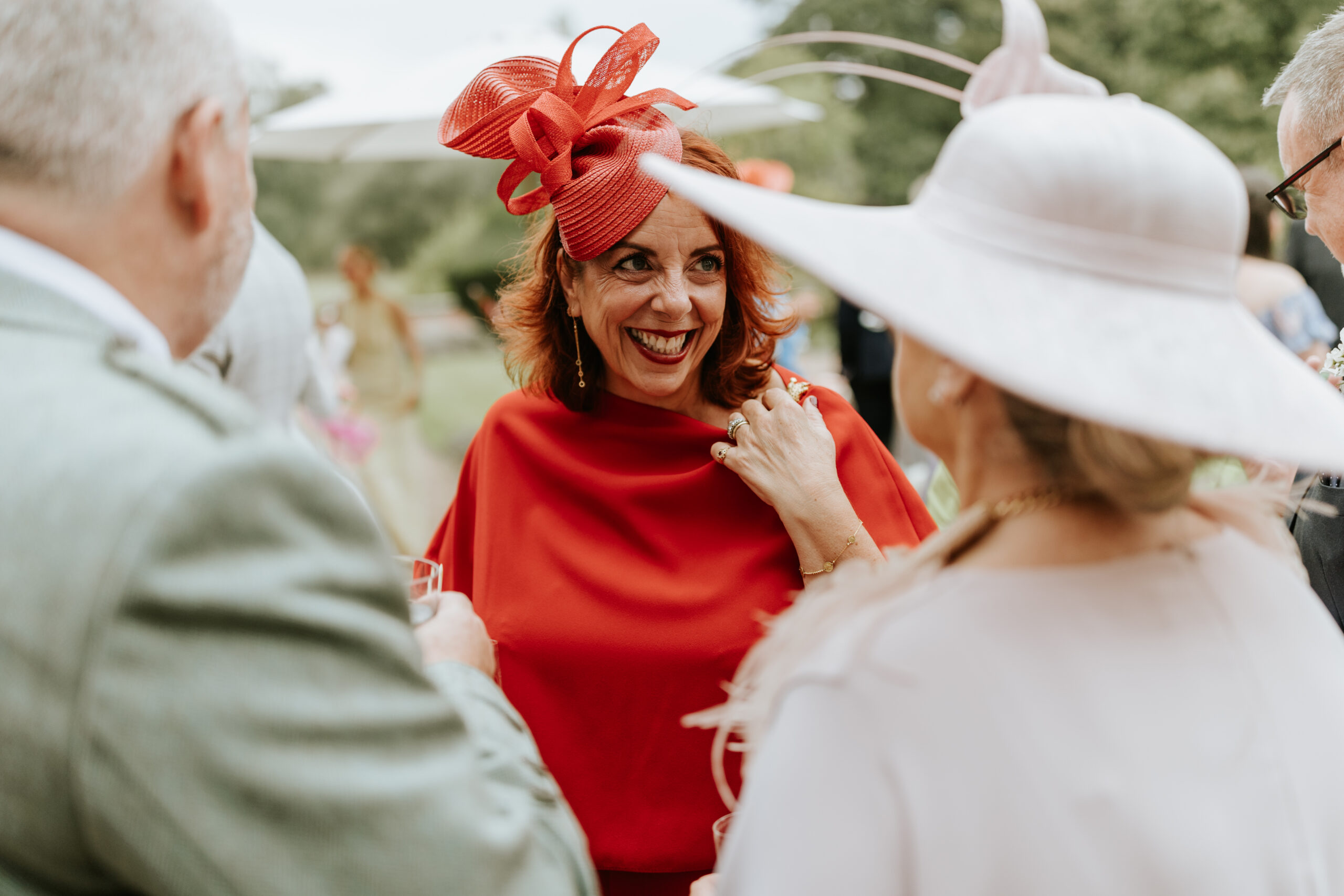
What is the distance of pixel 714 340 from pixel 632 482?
39 centimetres

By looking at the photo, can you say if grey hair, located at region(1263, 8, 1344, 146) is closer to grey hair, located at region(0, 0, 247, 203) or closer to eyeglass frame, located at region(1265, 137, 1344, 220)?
eyeglass frame, located at region(1265, 137, 1344, 220)

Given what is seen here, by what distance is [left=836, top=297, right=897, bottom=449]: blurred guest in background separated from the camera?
22.8 feet

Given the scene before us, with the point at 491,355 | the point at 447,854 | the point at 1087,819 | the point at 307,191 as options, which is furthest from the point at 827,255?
the point at 307,191

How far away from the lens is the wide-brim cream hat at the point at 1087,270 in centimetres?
96

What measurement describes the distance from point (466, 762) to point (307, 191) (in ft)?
155

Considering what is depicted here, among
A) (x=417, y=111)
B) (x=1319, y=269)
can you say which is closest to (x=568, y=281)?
(x=417, y=111)

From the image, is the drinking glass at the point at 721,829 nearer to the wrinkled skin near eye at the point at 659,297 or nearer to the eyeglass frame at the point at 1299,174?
the wrinkled skin near eye at the point at 659,297

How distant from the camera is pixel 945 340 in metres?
0.97

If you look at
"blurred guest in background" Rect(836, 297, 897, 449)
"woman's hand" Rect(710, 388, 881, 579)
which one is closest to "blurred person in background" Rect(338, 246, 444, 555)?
"blurred guest in background" Rect(836, 297, 897, 449)

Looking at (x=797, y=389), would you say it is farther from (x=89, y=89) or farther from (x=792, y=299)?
(x=792, y=299)

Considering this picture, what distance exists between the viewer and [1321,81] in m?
2.14

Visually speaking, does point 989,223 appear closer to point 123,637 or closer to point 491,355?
point 123,637

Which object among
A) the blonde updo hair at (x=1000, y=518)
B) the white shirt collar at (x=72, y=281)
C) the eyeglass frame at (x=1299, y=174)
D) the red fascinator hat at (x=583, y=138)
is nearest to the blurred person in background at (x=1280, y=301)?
the eyeglass frame at (x=1299, y=174)

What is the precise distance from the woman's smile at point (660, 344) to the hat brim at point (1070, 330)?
1166 mm
